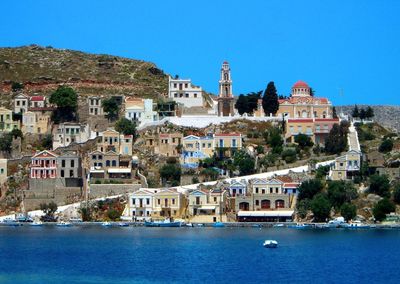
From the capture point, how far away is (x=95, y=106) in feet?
433

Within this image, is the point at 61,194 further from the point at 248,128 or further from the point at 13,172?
the point at 248,128

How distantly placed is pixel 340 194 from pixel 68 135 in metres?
24.8

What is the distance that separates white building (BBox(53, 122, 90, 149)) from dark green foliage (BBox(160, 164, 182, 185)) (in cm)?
893

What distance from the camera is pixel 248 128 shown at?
129 m

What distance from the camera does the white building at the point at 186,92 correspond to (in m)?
135

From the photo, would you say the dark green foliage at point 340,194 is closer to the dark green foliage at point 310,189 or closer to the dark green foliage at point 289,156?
the dark green foliage at point 310,189

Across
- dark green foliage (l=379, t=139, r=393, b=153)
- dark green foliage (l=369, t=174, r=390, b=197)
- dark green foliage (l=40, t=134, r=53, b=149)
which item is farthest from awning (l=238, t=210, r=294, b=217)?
dark green foliage (l=40, t=134, r=53, b=149)

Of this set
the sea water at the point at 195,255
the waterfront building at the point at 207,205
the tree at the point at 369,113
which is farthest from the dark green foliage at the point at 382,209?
the tree at the point at 369,113

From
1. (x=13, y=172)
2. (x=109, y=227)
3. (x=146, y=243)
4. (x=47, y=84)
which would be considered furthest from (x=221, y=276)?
(x=47, y=84)

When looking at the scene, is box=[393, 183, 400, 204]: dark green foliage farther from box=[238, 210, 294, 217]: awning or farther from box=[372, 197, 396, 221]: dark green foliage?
box=[238, 210, 294, 217]: awning

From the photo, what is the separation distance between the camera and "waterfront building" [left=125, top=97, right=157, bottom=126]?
427 feet

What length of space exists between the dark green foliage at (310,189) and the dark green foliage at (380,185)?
12.7 feet

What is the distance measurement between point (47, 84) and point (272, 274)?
57350mm

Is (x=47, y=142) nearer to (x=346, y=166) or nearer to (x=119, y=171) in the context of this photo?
(x=119, y=171)
